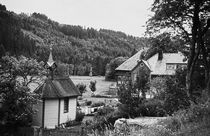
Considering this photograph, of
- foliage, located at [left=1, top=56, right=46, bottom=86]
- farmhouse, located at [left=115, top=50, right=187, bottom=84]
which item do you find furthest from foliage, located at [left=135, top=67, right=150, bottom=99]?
farmhouse, located at [left=115, top=50, right=187, bottom=84]

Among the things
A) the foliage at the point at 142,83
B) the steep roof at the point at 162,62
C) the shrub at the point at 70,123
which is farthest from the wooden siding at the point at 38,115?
the steep roof at the point at 162,62

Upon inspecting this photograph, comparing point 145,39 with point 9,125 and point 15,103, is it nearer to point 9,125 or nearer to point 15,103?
point 15,103

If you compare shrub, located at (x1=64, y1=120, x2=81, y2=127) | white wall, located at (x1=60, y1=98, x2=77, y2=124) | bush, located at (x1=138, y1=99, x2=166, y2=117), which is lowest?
shrub, located at (x1=64, y1=120, x2=81, y2=127)

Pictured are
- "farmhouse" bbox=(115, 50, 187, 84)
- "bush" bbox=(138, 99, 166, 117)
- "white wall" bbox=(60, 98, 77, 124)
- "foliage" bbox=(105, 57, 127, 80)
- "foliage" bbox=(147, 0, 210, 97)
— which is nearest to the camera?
"foliage" bbox=(147, 0, 210, 97)

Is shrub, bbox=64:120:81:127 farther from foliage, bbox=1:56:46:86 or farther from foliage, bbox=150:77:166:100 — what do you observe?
foliage, bbox=150:77:166:100

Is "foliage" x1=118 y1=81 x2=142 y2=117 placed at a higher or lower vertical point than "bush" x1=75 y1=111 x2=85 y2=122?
higher

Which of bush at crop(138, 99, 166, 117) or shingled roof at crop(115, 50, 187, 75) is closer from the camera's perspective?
bush at crop(138, 99, 166, 117)

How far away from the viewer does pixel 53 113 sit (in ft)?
81.2

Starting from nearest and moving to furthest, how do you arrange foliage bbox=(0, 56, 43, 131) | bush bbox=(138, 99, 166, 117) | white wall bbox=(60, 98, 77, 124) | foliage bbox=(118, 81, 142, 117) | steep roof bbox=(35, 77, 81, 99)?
bush bbox=(138, 99, 166, 117), foliage bbox=(118, 81, 142, 117), foliage bbox=(0, 56, 43, 131), steep roof bbox=(35, 77, 81, 99), white wall bbox=(60, 98, 77, 124)

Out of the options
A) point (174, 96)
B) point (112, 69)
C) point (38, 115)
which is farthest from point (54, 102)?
point (112, 69)

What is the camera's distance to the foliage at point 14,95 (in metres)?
19.1

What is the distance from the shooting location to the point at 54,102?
2486 cm

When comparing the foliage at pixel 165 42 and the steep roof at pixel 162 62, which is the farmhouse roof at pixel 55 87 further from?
the steep roof at pixel 162 62

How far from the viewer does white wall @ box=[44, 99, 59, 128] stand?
2434 cm
